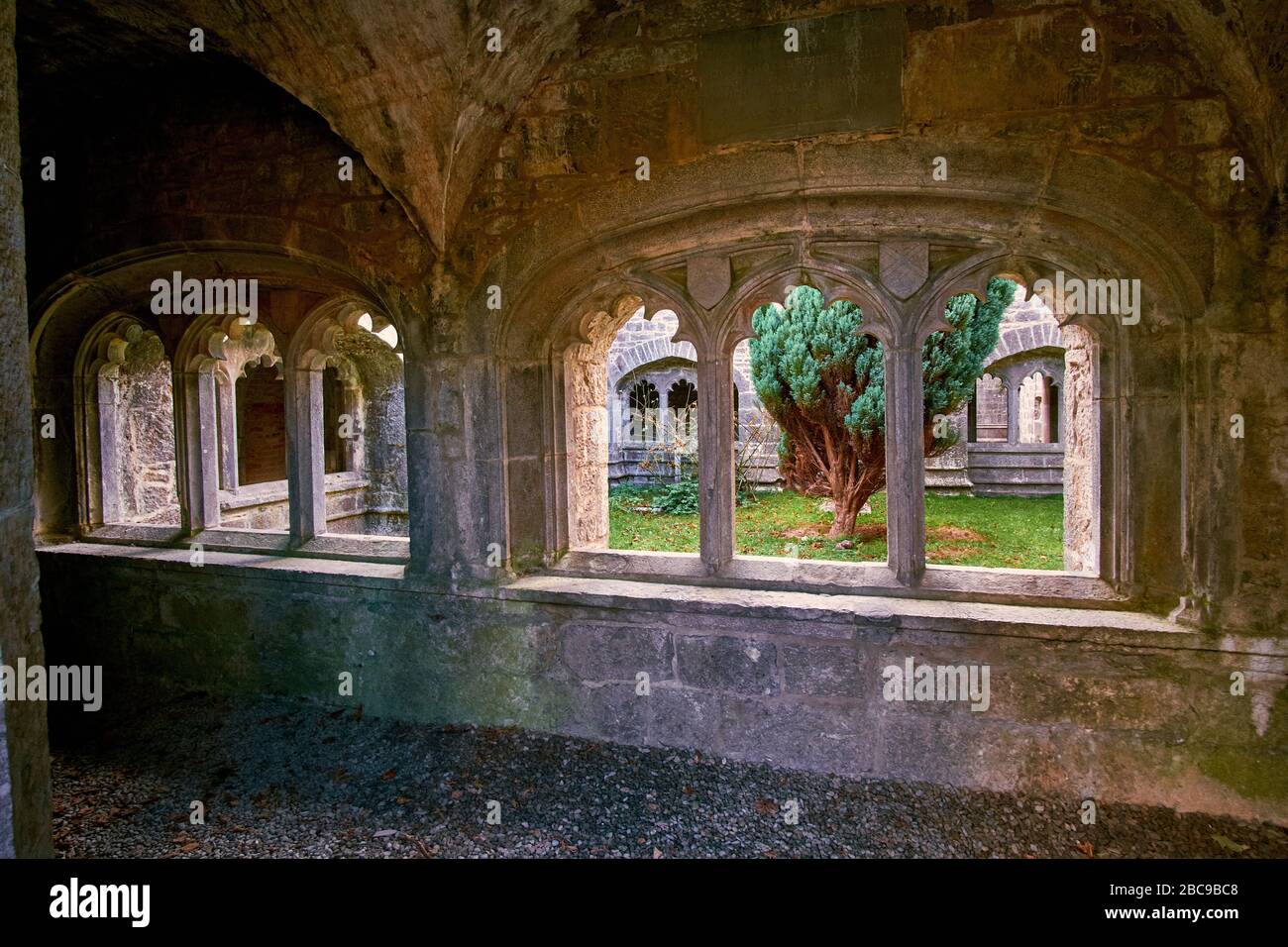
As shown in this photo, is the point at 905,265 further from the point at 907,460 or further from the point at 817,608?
the point at 817,608

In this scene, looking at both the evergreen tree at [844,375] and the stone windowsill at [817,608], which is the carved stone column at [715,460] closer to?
the stone windowsill at [817,608]

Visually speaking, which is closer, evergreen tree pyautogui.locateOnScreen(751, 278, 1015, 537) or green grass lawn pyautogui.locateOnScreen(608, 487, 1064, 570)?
evergreen tree pyautogui.locateOnScreen(751, 278, 1015, 537)

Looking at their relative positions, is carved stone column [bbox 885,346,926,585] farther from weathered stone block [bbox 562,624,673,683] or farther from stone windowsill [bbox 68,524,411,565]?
stone windowsill [bbox 68,524,411,565]

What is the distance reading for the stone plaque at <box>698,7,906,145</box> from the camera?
2539 mm

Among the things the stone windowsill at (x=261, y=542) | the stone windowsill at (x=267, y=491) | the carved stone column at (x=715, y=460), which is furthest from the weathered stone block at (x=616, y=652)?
the stone windowsill at (x=267, y=491)

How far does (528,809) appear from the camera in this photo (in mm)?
2568

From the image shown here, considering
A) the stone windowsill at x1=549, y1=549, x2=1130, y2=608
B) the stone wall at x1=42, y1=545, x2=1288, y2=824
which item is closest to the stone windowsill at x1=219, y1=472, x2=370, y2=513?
the stone wall at x1=42, y1=545, x2=1288, y2=824

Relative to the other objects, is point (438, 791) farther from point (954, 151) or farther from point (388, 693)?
point (954, 151)

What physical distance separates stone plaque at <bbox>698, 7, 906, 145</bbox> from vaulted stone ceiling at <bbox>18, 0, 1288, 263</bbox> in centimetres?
7

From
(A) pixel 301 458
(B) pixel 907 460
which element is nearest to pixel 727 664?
(B) pixel 907 460

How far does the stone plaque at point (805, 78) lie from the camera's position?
2539 millimetres

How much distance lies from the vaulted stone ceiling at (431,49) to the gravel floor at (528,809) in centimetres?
219

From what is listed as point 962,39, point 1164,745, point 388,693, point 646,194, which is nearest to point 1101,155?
point 962,39

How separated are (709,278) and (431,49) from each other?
4.43ft
